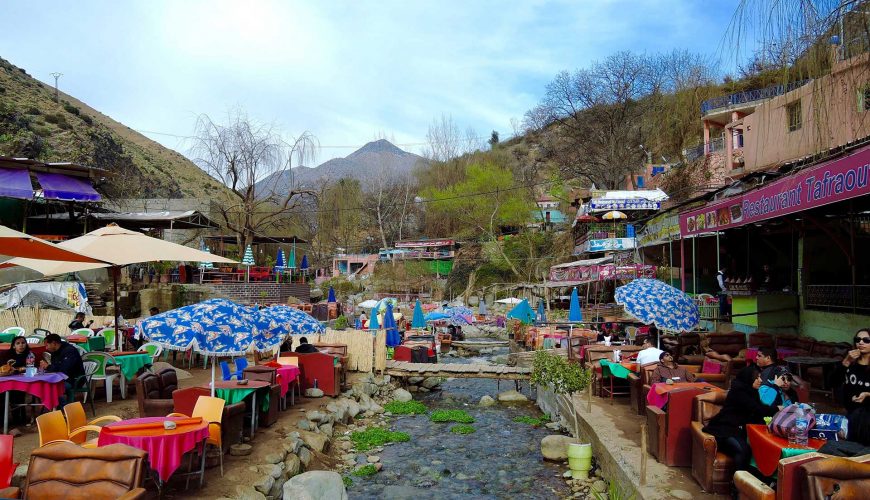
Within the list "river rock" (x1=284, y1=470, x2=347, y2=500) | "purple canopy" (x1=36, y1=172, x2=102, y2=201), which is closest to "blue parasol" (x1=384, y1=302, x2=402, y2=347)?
"purple canopy" (x1=36, y1=172, x2=102, y2=201)

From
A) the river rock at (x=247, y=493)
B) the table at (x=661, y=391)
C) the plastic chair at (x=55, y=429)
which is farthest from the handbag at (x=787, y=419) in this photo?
the plastic chair at (x=55, y=429)

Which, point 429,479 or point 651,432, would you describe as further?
point 429,479

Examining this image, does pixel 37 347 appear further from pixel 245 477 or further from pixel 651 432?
pixel 651 432

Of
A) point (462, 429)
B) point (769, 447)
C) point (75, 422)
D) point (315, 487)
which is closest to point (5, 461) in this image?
point (75, 422)

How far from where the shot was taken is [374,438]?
1186 centimetres

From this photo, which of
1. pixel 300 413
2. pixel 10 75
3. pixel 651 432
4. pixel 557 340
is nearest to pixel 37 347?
pixel 300 413

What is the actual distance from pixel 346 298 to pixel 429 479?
117 feet

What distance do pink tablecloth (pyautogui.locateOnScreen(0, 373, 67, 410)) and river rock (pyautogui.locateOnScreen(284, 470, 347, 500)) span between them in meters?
3.36

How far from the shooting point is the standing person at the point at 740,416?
18.1 feet

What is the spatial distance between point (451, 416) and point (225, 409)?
26.1 feet

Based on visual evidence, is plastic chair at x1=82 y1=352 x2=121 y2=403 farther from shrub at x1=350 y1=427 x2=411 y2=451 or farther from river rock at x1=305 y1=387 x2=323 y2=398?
shrub at x1=350 y1=427 x2=411 y2=451

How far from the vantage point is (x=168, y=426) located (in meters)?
5.59

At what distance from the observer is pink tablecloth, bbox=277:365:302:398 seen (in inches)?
429

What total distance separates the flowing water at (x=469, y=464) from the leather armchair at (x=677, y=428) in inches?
92.2
